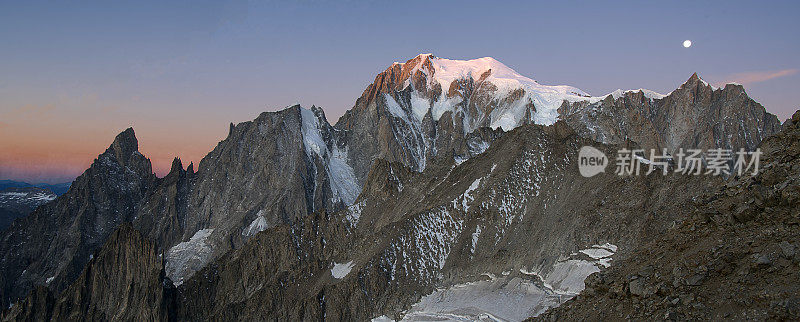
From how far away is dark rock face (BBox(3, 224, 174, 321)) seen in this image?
96.6m

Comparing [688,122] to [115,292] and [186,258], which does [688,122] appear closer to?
[186,258]

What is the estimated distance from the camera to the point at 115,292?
10175cm

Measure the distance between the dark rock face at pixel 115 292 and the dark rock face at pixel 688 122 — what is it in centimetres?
12415

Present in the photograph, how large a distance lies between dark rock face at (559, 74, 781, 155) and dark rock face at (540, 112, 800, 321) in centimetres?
16120

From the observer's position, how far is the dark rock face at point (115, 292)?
317 feet

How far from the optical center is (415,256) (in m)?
90.1

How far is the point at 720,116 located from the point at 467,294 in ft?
486

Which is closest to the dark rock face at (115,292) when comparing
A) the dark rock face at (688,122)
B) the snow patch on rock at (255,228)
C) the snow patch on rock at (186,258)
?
the snow patch on rock at (186,258)

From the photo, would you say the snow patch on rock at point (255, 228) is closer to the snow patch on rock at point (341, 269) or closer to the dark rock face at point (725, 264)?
the snow patch on rock at point (341, 269)

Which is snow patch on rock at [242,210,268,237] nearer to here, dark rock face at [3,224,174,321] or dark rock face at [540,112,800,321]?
dark rock face at [3,224,174,321]

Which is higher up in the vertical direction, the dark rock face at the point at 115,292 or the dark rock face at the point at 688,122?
the dark rock face at the point at 688,122

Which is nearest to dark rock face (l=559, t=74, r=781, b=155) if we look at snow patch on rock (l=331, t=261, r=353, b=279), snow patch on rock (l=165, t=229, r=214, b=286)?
snow patch on rock (l=331, t=261, r=353, b=279)

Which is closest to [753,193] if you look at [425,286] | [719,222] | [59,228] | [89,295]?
[719,222]

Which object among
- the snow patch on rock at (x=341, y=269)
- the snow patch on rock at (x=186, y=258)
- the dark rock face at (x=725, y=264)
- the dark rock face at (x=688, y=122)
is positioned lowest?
the snow patch on rock at (x=186, y=258)
